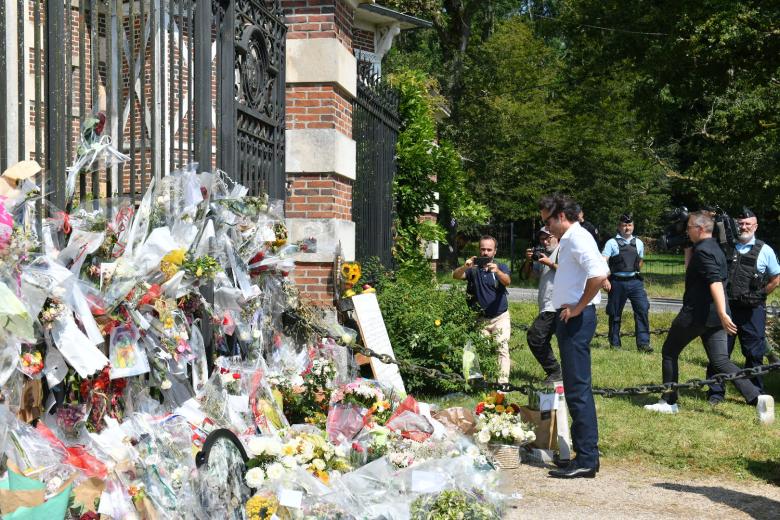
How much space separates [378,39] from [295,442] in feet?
49.4

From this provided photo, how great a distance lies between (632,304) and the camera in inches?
476

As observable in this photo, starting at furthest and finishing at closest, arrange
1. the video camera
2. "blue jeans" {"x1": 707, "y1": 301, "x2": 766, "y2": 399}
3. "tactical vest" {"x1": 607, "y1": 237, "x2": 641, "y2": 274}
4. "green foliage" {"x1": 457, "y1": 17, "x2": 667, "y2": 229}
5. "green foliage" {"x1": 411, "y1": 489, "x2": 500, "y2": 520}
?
"green foliage" {"x1": 457, "y1": 17, "x2": 667, "y2": 229} < "tactical vest" {"x1": 607, "y1": 237, "x2": 641, "y2": 274} < "blue jeans" {"x1": 707, "y1": 301, "x2": 766, "y2": 399} < the video camera < "green foliage" {"x1": 411, "y1": 489, "x2": 500, "y2": 520}

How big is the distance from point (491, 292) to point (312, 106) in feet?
8.78

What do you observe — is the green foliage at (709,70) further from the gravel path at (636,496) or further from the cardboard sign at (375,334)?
the gravel path at (636,496)

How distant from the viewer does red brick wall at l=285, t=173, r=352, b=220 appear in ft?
25.3

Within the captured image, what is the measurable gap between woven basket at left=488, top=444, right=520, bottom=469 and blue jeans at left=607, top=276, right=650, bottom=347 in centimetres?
604

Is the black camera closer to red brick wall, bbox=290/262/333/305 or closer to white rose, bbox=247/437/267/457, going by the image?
red brick wall, bbox=290/262/333/305

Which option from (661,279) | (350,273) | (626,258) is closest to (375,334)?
(350,273)

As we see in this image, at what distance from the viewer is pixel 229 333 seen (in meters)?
5.72

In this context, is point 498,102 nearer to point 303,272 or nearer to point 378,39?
point 378,39

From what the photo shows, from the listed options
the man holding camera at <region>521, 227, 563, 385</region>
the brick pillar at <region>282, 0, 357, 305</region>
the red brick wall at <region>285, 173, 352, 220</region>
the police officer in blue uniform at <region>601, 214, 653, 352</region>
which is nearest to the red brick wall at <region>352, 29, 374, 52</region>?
the police officer in blue uniform at <region>601, 214, 653, 352</region>

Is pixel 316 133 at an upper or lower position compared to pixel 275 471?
upper

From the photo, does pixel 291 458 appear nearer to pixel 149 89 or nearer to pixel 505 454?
pixel 505 454

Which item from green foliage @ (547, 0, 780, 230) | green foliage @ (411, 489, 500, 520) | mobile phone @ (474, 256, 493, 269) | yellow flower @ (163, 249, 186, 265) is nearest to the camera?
green foliage @ (411, 489, 500, 520)
